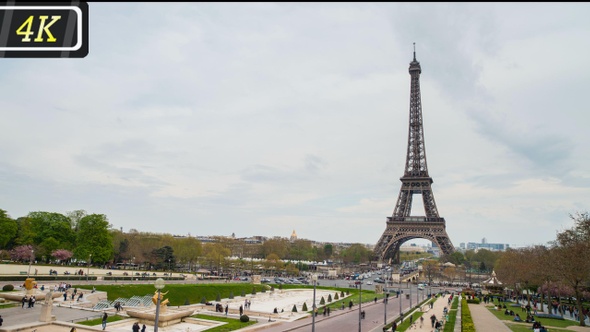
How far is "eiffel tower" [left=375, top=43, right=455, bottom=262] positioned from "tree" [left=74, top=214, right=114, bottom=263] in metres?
68.3

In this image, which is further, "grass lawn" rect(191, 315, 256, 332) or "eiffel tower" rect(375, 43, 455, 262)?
"eiffel tower" rect(375, 43, 455, 262)

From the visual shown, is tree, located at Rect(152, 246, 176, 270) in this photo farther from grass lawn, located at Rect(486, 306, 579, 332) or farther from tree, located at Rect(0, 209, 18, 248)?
grass lawn, located at Rect(486, 306, 579, 332)

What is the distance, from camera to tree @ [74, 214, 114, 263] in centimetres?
7269

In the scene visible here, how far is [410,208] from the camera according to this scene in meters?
117

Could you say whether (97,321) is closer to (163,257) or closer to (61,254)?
(61,254)

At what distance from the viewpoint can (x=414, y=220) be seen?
110250 millimetres

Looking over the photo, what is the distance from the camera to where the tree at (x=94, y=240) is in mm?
72688

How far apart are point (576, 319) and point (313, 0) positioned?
177 feet

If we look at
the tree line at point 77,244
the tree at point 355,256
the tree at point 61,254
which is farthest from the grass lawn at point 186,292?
the tree at point 355,256

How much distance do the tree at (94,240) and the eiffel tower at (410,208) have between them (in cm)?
6831

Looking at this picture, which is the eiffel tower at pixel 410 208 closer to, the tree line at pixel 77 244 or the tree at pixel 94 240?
the tree line at pixel 77 244

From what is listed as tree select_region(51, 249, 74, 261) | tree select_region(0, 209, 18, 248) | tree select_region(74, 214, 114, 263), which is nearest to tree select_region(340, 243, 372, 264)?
tree select_region(74, 214, 114, 263)

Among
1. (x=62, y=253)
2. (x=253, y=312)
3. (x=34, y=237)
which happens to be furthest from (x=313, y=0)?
(x=34, y=237)

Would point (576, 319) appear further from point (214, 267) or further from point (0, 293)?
point (214, 267)
